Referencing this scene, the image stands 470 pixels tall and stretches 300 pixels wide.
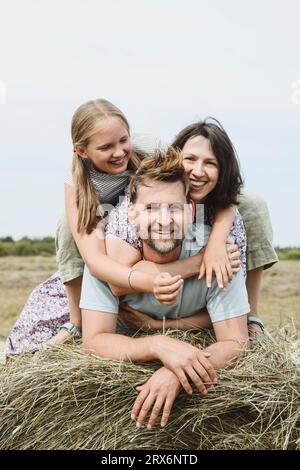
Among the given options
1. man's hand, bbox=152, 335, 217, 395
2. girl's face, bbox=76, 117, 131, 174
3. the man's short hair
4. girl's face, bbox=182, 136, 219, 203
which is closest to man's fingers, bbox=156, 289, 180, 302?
man's hand, bbox=152, 335, 217, 395

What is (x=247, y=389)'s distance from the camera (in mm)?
3275

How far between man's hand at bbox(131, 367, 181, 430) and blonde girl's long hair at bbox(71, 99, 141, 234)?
1.04 metres

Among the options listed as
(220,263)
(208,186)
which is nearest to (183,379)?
(220,263)

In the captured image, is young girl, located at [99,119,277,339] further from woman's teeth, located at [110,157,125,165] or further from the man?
woman's teeth, located at [110,157,125,165]

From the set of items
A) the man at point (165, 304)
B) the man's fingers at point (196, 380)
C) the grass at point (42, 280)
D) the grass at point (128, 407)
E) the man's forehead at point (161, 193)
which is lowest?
the grass at point (42, 280)

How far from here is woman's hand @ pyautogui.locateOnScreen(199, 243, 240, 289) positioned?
3.38 meters

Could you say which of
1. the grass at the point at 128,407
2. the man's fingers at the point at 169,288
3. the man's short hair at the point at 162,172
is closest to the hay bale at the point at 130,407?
the grass at the point at 128,407

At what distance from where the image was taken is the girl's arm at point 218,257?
3.38 meters

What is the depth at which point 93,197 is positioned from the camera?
13.0 feet

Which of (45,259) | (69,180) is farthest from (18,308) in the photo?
(69,180)

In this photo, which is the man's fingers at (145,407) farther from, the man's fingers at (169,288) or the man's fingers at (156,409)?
the man's fingers at (169,288)

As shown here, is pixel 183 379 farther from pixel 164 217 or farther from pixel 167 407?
pixel 164 217

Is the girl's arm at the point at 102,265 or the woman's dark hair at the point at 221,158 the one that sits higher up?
the woman's dark hair at the point at 221,158

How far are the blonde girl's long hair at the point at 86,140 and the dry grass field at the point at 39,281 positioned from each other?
5.76 m
